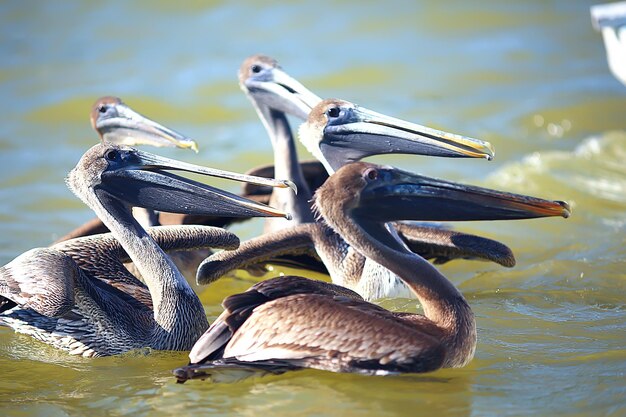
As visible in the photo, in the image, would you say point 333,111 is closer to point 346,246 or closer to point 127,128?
point 346,246

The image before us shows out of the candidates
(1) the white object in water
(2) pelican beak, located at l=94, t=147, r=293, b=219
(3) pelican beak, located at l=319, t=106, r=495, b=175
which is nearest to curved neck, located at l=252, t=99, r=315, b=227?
(3) pelican beak, located at l=319, t=106, r=495, b=175

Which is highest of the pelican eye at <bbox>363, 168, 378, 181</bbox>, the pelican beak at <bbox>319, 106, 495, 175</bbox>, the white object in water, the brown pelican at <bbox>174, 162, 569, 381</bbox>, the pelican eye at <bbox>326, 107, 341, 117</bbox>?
the white object in water

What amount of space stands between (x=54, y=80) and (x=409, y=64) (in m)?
4.64

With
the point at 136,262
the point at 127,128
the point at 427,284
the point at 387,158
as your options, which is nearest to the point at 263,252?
the point at 136,262

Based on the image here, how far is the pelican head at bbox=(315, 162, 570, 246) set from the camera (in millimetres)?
4941

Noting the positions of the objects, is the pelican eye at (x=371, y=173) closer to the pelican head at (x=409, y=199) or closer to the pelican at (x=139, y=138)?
the pelican head at (x=409, y=199)

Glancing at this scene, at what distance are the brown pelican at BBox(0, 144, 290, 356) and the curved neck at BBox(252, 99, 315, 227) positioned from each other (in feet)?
5.98

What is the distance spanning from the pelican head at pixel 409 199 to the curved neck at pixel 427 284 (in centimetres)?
5

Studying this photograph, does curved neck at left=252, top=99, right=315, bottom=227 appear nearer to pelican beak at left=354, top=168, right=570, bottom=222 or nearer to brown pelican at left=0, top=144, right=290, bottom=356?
brown pelican at left=0, top=144, right=290, bottom=356

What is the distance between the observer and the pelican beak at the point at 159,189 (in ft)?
18.1

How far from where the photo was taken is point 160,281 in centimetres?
548

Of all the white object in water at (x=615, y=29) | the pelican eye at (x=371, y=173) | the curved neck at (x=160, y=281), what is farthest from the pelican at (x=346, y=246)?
the white object in water at (x=615, y=29)

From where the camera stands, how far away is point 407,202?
16.3ft

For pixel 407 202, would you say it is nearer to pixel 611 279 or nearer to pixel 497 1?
pixel 611 279
